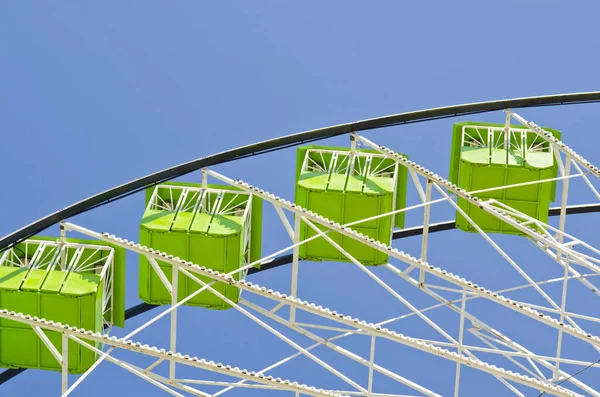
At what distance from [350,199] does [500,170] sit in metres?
5.02

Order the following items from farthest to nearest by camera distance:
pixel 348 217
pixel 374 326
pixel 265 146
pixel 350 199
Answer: pixel 348 217, pixel 350 199, pixel 265 146, pixel 374 326

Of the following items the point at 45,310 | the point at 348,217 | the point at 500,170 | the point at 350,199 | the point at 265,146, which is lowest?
the point at 45,310

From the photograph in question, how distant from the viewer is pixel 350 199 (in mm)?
44875

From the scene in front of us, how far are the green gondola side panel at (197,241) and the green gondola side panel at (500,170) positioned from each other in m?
6.78

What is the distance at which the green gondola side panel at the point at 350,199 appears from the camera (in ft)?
147

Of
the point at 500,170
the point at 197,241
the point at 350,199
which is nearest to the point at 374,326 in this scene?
the point at 197,241

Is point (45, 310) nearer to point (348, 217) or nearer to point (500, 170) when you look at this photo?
point (348, 217)

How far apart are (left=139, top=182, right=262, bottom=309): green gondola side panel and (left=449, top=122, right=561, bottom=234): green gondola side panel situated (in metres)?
6.78

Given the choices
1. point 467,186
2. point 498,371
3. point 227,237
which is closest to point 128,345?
point 227,237

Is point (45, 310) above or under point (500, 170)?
under

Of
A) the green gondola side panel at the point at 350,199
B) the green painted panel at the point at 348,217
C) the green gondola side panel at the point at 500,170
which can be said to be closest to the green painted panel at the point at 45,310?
the green painted panel at the point at 348,217

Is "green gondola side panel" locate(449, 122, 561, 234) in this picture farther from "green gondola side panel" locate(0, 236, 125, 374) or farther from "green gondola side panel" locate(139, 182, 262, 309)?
"green gondola side panel" locate(0, 236, 125, 374)

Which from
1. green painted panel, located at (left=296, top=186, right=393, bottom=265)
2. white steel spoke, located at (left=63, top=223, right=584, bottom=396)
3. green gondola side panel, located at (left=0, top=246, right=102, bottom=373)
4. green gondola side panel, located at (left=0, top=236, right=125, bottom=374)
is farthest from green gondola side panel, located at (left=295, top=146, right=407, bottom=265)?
green gondola side panel, located at (left=0, top=246, right=102, bottom=373)

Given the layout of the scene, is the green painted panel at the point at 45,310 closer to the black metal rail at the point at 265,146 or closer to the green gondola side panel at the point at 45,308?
the green gondola side panel at the point at 45,308
